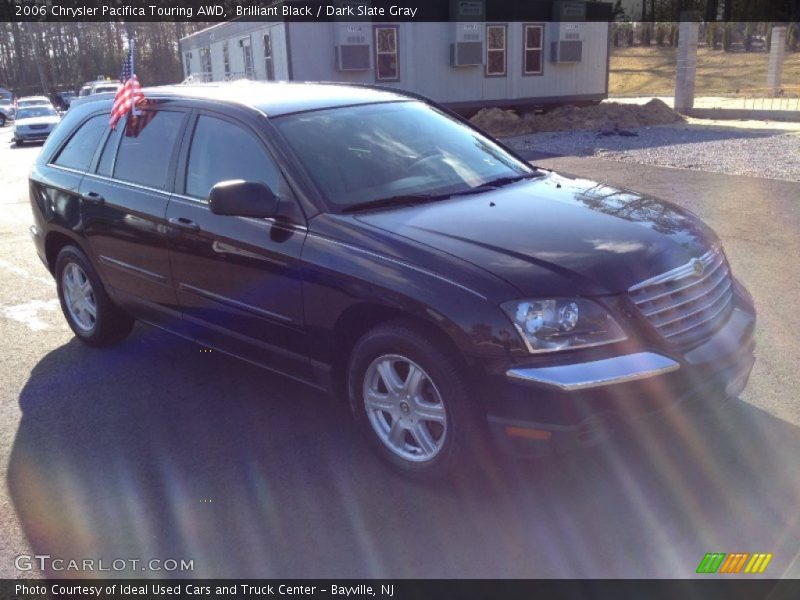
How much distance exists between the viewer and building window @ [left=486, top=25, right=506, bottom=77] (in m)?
24.1

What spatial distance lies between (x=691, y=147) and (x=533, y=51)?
1094 cm

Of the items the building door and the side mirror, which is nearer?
the side mirror

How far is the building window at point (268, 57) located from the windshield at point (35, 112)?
10388mm

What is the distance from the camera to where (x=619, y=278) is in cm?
325

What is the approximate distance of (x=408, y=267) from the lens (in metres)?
3.39

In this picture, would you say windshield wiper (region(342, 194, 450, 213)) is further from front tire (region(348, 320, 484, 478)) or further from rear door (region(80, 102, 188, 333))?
rear door (region(80, 102, 188, 333))

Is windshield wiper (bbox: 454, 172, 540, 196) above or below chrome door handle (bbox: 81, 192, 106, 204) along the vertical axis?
above

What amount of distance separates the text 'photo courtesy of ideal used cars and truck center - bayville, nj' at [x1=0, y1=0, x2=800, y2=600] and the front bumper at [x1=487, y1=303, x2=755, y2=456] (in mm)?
11

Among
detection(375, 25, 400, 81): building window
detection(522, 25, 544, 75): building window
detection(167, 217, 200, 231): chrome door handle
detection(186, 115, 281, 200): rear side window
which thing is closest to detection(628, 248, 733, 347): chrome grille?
detection(186, 115, 281, 200): rear side window

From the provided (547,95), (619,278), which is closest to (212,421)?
(619,278)

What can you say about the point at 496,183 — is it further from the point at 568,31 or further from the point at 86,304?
the point at 568,31

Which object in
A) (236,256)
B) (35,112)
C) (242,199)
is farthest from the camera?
(35,112)

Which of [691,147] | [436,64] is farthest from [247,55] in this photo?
[691,147]

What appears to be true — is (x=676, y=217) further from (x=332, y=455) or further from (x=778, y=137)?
(x=778, y=137)
